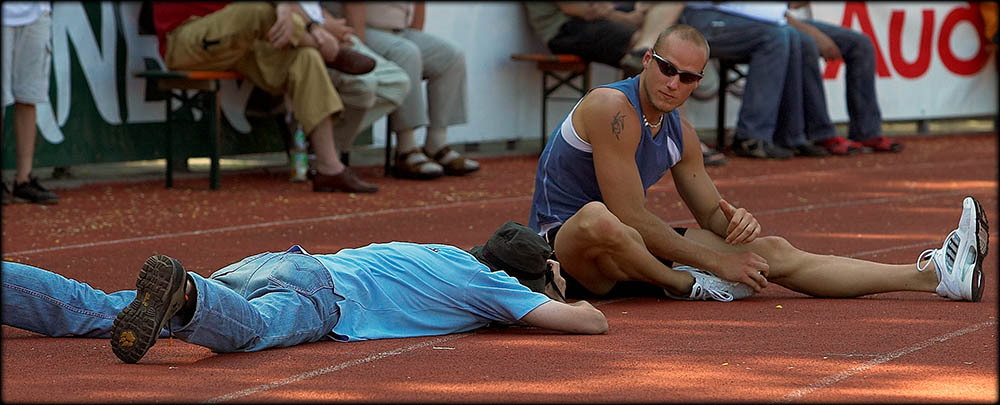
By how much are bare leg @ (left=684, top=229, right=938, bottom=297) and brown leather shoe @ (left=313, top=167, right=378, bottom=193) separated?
4.26 metres

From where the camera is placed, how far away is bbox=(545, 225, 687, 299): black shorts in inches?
210

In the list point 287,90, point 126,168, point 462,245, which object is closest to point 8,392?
point 462,245

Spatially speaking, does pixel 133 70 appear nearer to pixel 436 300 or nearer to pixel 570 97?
pixel 570 97

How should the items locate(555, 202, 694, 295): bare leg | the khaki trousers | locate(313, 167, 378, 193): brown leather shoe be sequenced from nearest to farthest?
1. locate(555, 202, 694, 295): bare leg
2. the khaki trousers
3. locate(313, 167, 378, 193): brown leather shoe

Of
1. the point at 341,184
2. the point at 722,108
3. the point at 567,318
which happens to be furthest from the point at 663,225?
the point at 722,108

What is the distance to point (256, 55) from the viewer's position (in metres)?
9.16

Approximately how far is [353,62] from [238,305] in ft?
17.8

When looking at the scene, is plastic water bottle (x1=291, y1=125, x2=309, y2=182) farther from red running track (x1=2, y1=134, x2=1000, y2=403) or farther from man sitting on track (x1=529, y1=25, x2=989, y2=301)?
man sitting on track (x1=529, y1=25, x2=989, y2=301)

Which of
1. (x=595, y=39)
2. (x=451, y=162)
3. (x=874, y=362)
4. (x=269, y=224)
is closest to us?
(x=874, y=362)

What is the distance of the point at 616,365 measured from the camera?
13.5 feet

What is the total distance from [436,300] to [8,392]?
1.44 metres

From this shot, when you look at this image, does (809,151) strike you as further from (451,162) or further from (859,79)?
(451,162)

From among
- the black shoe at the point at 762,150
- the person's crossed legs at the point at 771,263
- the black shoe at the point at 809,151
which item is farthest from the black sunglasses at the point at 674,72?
the black shoe at the point at 809,151

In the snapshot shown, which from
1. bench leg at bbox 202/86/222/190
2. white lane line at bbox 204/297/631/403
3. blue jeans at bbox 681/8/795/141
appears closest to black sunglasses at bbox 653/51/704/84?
white lane line at bbox 204/297/631/403
